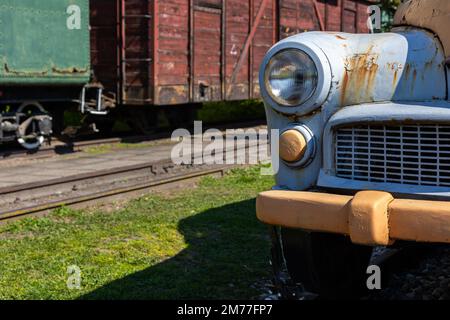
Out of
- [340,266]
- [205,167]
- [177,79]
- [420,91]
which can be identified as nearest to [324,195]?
[420,91]

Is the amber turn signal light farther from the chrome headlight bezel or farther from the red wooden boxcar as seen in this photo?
the red wooden boxcar

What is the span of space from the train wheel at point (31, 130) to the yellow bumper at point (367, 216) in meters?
7.73

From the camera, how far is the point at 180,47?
12531 millimetres

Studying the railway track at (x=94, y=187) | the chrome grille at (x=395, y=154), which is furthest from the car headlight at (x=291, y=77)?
the railway track at (x=94, y=187)

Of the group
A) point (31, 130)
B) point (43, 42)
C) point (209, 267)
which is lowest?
point (209, 267)

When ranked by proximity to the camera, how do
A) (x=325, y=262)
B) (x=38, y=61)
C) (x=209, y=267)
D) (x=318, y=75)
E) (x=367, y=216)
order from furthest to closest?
(x=38, y=61), (x=209, y=267), (x=325, y=262), (x=318, y=75), (x=367, y=216)

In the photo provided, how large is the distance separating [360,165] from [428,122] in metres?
0.38

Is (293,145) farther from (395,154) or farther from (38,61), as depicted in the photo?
(38,61)

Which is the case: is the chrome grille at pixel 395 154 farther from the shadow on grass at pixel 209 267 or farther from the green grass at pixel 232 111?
the green grass at pixel 232 111

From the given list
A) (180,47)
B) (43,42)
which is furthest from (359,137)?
(180,47)

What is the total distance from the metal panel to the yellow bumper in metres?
7.52

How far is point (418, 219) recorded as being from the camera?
8.54 feet

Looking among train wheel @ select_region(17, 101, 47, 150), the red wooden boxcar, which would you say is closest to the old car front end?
train wheel @ select_region(17, 101, 47, 150)

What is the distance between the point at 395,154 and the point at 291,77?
0.60 meters
